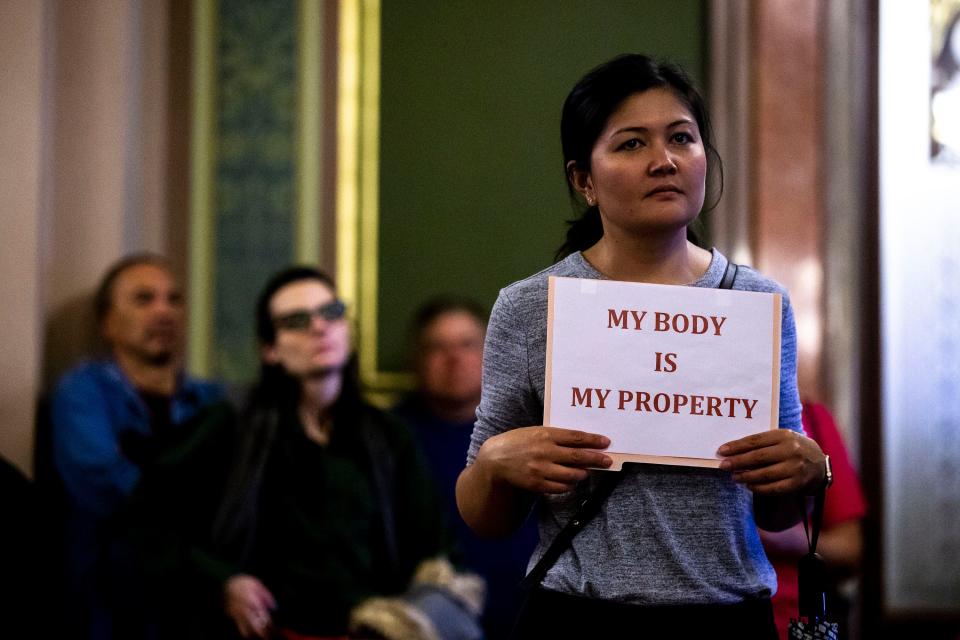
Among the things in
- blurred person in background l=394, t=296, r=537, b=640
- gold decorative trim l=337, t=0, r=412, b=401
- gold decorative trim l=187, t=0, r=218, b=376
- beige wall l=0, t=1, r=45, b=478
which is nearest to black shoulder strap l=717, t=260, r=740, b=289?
blurred person in background l=394, t=296, r=537, b=640

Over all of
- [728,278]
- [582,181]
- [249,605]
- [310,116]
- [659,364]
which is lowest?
[249,605]

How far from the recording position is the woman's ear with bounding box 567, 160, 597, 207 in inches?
52.7

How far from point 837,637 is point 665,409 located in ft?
1.15

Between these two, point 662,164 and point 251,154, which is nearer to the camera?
point 662,164

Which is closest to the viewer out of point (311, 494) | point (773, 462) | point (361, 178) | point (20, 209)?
point (773, 462)

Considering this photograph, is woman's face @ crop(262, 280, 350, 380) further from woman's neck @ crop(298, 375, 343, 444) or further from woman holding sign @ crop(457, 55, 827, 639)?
woman holding sign @ crop(457, 55, 827, 639)

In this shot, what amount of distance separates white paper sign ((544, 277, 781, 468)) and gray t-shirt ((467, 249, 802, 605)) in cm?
5

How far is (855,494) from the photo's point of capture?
2.59 meters

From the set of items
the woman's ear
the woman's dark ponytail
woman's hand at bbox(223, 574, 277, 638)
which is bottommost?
woman's hand at bbox(223, 574, 277, 638)

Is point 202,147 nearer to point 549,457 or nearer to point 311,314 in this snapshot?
point 311,314

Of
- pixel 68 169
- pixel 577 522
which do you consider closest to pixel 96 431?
pixel 68 169

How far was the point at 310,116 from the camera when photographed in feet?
13.9

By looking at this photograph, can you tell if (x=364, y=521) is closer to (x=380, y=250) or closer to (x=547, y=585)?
(x=380, y=250)

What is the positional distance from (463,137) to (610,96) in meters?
2.83
